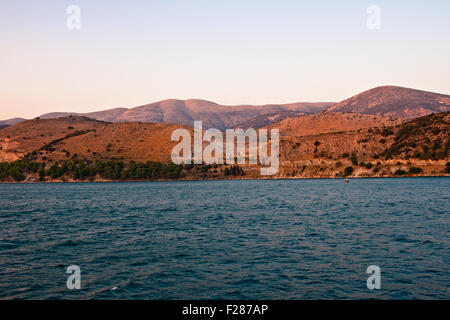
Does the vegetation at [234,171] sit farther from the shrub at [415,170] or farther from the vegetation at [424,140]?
the shrub at [415,170]

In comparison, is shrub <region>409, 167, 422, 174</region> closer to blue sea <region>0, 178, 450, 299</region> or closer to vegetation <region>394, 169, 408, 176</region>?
vegetation <region>394, 169, 408, 176</region>

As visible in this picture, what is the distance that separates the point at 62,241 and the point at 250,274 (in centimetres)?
1884

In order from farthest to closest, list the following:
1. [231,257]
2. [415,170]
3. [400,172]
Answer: [400,172] < [415,170] < [231,257]

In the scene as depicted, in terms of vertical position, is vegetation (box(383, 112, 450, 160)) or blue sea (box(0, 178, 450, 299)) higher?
vegetation (box(383, 112, 450, 160))

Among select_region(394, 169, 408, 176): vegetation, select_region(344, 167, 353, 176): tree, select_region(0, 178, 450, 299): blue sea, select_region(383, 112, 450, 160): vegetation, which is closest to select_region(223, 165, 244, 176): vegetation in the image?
select_region(344, 167, 353, 176): tree

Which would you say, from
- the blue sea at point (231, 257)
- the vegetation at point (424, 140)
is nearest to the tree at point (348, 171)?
the vegetation at point (424, 140)

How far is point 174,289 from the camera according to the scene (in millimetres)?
20375

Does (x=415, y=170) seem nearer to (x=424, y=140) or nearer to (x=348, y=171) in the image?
(x=424, y=140)

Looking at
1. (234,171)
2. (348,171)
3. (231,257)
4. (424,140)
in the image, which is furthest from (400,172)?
(231,257)

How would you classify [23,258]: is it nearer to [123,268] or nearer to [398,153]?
[123,268]

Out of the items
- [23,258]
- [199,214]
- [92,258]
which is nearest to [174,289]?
[92,258]

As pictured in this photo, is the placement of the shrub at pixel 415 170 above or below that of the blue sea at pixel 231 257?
above

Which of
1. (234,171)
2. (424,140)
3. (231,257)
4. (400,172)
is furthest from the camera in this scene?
(234,171)

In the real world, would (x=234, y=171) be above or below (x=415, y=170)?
below
